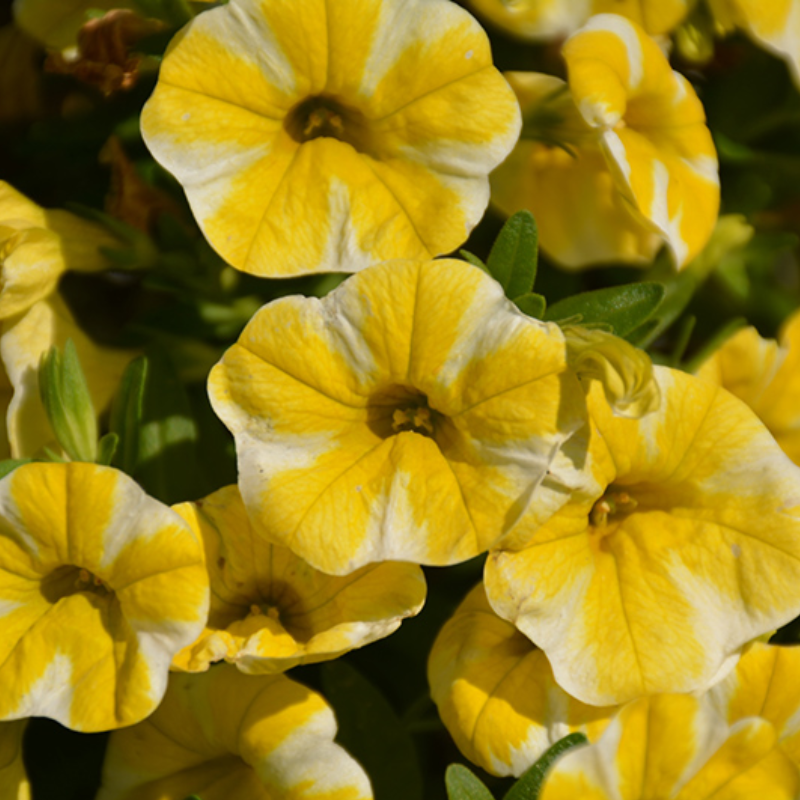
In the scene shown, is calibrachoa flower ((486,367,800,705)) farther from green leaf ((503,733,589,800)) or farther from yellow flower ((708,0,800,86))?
Answer: yellow flower ((708,0,800,86))

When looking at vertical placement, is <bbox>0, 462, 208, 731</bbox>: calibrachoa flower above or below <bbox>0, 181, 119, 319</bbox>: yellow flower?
below

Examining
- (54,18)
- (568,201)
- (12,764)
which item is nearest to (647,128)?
(568,201)

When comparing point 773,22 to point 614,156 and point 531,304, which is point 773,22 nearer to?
point 614,156

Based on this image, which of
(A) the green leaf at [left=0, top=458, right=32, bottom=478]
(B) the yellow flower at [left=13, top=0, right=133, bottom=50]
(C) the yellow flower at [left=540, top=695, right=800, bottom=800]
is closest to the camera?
(C) the yellow flower at [left=540, top=695, right=800, bottom=800]

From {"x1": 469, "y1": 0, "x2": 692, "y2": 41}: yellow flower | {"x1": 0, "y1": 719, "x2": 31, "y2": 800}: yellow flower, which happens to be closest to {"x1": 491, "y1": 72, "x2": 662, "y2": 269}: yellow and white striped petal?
{"x1": 469, "y1": 0, "x2": 692, "y2": 41}: yellow flower

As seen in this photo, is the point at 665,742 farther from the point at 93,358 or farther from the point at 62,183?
the point at 62,183

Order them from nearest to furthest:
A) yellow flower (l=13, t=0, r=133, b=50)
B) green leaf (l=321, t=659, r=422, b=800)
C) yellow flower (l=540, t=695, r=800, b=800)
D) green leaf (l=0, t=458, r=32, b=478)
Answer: yellow flower (l=540, t=695, r=800, b=800), green leaf (l=0, t=458, r=32, b=478), green leaf (l=321, t=659, r=422, b=800), yellow flower (l=13, t=0, r=133, b=50)
